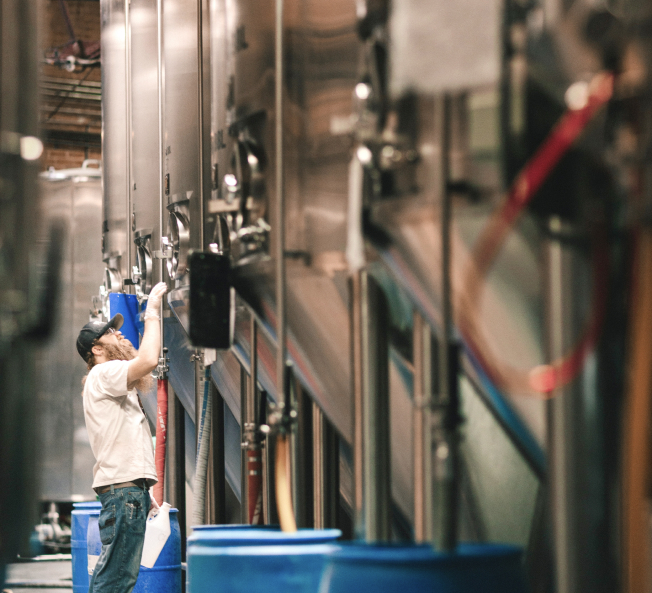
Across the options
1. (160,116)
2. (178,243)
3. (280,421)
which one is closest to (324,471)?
(280,421)

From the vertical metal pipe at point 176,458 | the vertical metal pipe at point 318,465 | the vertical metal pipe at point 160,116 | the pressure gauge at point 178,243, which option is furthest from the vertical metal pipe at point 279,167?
the vertical metal pipe at point 176,458

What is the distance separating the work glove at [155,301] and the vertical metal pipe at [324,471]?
1.25 meters

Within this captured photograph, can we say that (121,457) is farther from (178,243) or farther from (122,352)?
(178,243)

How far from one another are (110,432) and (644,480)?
252cm

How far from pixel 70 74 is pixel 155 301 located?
5704mm

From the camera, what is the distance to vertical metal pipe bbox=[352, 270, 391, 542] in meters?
1.49

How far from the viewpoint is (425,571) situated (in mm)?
1151

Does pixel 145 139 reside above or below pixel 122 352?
above

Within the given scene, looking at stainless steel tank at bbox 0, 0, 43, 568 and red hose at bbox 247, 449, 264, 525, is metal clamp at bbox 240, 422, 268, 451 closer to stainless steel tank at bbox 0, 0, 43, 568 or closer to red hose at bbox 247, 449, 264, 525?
red hose at bbox 247, 449, 264, 525

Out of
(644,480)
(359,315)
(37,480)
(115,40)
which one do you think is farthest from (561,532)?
(115,40)

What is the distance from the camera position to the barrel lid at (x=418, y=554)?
3.79 ft

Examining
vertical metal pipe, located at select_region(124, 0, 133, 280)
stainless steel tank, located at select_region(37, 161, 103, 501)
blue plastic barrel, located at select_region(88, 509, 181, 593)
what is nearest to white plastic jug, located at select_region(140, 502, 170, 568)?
blue plastic barrel, located at select_region(88, 509, 181, 593)

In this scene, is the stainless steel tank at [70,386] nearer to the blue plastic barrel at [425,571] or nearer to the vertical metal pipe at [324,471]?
the vertical metal pipe at [324,471]

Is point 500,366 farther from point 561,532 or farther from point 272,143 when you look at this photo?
point 272,143
